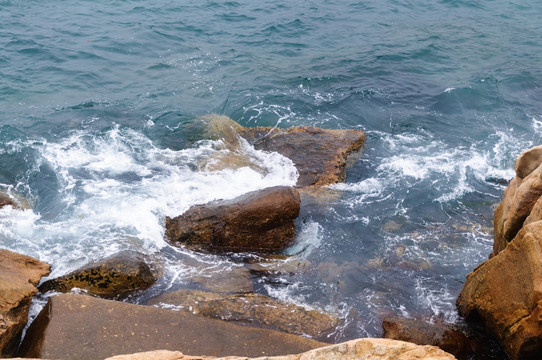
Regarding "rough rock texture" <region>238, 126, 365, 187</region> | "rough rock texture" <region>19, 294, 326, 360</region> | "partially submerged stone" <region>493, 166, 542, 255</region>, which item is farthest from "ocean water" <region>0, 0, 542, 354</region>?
"partially submerged stone" <region>493, 166, 542, 255</region>

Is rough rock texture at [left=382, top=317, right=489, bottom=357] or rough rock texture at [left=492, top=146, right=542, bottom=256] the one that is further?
rough rock texture at [left=382, top=317, right=489, bottom=357]

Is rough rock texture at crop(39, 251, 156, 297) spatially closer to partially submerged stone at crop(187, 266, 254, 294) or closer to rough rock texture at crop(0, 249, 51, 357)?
rough rock texture at crop(0, 249, 51, 357)

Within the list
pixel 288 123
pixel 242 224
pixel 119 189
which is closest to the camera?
pixel 242 224

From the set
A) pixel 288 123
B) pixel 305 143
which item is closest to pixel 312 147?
pixel 305 143

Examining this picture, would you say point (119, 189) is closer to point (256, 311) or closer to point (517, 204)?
point (256, 311)

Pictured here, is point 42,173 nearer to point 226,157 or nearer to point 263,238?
point 226,157

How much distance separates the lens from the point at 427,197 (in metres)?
11.7

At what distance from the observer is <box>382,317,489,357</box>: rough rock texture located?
7145mm

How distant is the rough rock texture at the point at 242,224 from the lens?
9.49 meters

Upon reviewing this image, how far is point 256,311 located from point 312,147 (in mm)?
5897

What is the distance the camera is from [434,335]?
7246mm

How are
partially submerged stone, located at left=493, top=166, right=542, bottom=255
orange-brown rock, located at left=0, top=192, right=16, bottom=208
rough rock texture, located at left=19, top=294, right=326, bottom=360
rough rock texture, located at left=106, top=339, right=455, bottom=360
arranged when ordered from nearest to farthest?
rough rock texture, located at left=106, top=339, right=455, bottom=360 < rough rock texture, located at left=19, top=294, right=326, bottom=360 < partially submerged stone, located at left=493, top=166, right=542, bottom=255 < orange-brown rock, located at left=0, top=192, right=16, bottom=208

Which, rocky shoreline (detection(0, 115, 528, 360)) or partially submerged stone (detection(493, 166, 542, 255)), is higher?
partially submerged stone (detection(493, 166, 542, 255))

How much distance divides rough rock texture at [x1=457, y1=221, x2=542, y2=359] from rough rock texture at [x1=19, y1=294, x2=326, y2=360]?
2402mm
